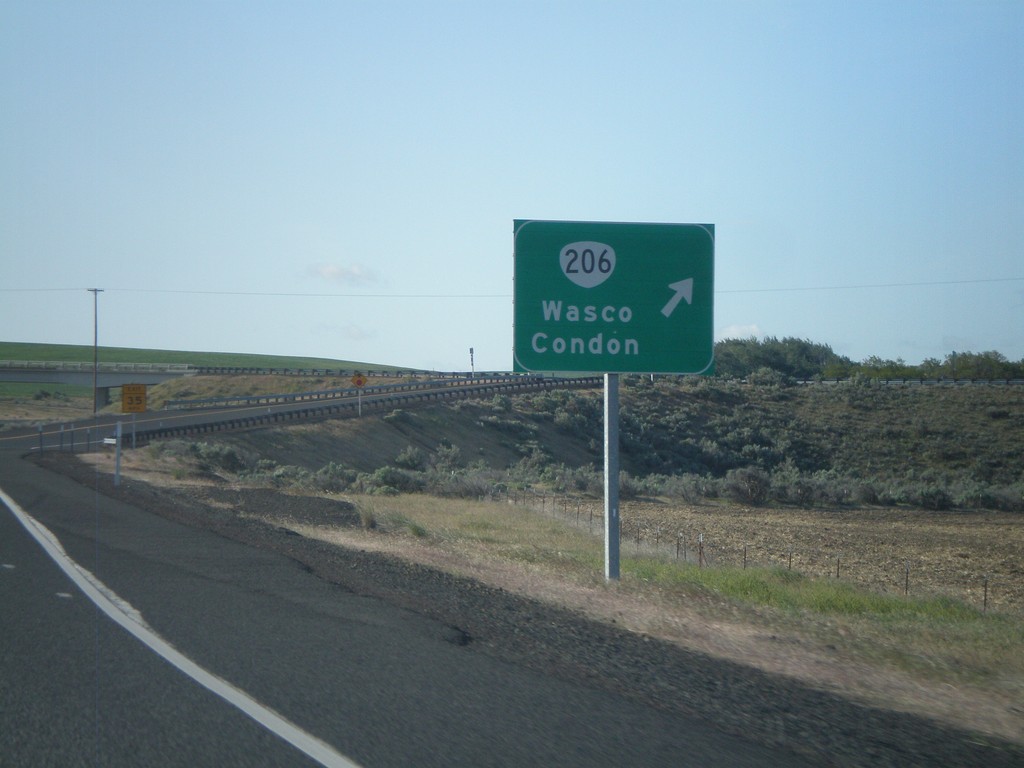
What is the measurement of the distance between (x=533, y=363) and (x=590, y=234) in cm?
226

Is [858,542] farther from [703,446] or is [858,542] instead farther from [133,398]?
[703,446]

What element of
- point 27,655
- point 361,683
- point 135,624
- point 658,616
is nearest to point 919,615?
point 658,616

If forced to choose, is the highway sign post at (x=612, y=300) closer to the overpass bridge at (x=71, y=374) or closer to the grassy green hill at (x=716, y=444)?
the grassy green hill at (x=716, y=444)

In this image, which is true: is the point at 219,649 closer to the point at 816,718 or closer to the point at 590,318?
the point at 816,718

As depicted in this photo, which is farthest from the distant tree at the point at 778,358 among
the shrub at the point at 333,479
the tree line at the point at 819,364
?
the shrub at the point at 333,479

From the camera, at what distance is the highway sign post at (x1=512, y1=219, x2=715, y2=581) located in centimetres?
1492

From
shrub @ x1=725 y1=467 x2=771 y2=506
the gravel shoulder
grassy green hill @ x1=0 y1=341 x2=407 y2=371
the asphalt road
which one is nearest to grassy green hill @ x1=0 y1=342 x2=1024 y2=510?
shrub @ x1=725 y1=467 x2=771 y2=506

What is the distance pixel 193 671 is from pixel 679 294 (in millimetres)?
10255

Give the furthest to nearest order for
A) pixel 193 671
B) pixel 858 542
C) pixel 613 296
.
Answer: pixel 858 542, pixel 613 296, pixel 193 671

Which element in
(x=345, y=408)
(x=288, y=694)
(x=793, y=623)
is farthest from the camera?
(x=345, y=408)

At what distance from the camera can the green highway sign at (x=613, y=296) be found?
49.0 feet

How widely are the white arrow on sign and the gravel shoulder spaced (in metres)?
5.37

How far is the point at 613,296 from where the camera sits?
15.1 meters

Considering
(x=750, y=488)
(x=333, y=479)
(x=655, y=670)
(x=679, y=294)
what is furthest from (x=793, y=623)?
(x=750, y=488)
